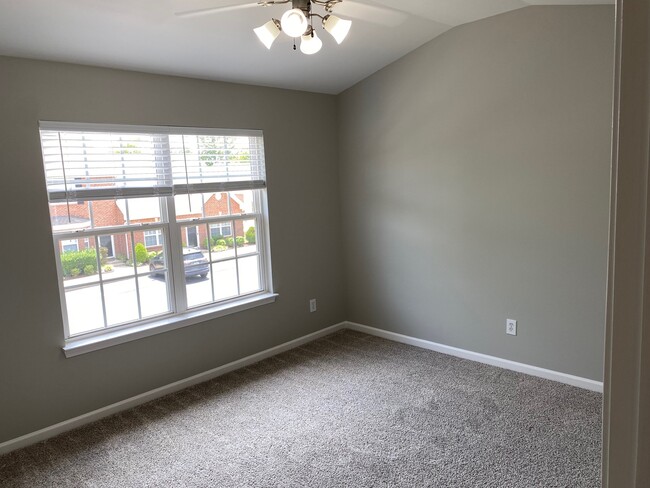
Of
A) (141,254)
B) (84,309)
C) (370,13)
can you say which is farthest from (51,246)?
(370,13)

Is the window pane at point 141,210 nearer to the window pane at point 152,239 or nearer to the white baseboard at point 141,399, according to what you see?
the window pane at point 152,239

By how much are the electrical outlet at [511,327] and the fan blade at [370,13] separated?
2.25 metres

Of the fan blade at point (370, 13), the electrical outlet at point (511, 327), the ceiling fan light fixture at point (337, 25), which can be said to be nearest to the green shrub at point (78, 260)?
the ceiling fan light fixture at point (337, 25)

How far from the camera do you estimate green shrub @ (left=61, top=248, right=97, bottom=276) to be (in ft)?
9.68

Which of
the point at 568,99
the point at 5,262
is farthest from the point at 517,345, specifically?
the point at 5,262

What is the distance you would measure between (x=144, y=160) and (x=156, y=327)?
1136mm

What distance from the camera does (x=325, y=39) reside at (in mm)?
3238

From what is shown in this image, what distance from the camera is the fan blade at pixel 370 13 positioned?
2.81 m

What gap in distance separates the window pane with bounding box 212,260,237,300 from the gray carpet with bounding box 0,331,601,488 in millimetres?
631

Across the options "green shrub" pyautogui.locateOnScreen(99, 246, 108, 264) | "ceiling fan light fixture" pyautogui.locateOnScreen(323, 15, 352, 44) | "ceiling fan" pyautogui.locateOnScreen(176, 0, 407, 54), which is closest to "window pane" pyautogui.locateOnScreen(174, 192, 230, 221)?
"green shrub" pyautogui.locateOnScreen(99, 246, 108, 264)

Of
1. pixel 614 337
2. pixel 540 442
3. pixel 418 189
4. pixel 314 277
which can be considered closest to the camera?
pixel 614 337

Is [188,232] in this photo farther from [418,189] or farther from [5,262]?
[418,189]

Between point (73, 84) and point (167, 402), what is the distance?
2.11m

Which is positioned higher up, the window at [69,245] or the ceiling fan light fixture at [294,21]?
the ceiling fan light fixture at [294,21]
